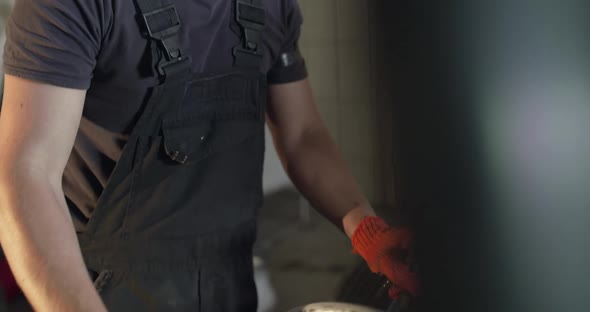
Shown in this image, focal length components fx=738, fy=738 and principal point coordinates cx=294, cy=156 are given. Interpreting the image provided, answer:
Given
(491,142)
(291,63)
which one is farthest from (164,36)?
(491,142)

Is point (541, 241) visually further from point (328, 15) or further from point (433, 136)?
point (328, 15)

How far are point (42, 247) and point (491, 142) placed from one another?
47 cm

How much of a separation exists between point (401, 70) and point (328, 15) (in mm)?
1433

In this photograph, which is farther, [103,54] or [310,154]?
[310,154]

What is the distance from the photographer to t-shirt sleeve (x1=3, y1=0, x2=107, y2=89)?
0.63 meters

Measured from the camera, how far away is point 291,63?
2.94 feet

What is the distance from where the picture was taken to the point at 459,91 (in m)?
0.25

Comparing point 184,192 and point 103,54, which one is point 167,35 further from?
point 184,192

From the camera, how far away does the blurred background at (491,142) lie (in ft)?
0.81

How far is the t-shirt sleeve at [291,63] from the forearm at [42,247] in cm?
34

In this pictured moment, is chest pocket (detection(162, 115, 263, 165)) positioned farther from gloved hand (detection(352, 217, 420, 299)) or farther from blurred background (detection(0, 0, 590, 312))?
blurred background (detection(0, 0, 590, 312))

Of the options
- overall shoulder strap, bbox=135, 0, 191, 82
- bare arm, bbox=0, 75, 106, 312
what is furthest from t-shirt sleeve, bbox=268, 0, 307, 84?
bare arm, bbox=0, 75, 106, 312

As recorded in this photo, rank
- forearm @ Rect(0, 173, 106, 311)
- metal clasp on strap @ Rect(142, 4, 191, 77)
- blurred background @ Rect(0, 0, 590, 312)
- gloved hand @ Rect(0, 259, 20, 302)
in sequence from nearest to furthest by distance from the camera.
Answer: blurred background @ Rect(0, 0, 590, 312)
forearm @ Rect(0, 173, 106, 311)
metal clasp on strap @ Rect(142, 4, 191, 77)
gloved hand @ Rect(0, 259, 20, 302)

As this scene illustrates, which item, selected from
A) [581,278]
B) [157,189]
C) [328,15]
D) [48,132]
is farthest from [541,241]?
[328,15]
